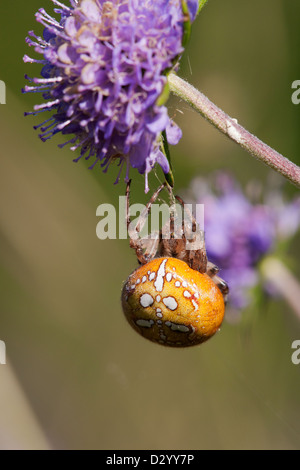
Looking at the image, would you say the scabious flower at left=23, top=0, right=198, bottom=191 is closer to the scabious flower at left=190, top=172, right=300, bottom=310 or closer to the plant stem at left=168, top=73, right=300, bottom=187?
the plant stem at left=168, top=73, right=300, bottom=187

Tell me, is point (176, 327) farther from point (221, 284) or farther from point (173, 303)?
point (221, 284)

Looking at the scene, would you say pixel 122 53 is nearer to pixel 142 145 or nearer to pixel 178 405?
pixel 142 145

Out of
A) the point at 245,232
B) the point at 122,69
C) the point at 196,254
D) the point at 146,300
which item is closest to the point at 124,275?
the point at 245,232

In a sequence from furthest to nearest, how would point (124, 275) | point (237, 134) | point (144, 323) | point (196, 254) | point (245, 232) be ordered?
point (124, 275)
point (245, 232)
point (196, 254)
point (144, 323)
point (237, 134)

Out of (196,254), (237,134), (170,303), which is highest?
(237,134)
